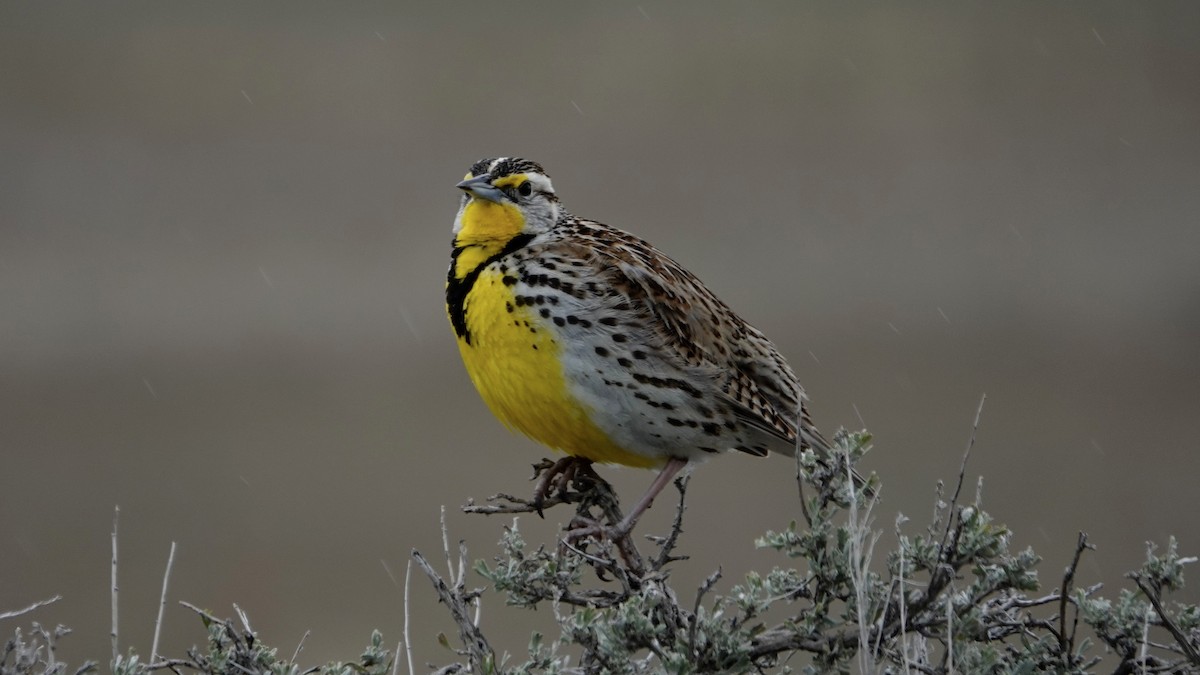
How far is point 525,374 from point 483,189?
452 millimetres

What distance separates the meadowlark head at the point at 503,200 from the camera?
334cm

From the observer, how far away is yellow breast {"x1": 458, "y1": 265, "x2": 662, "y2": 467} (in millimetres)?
3115

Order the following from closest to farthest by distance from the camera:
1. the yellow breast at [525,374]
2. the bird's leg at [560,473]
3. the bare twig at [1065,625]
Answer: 1. the bare twig at [1065,625]
2. the yellow breast at [525,374]
3. the bird's leg at [560,473]

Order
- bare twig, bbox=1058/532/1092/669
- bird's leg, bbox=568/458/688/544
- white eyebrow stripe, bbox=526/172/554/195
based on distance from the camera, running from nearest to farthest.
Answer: bare twig, bbox=1058/532/1092/669 < bird's leg, bbox=568/458/688/544 < white eyebrow stripe, bbox=526/172/554/195

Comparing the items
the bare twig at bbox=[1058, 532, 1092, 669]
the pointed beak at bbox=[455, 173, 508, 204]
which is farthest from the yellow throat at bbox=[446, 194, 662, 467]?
the bare twig at bbox=[1058, 532, 1092, 669]

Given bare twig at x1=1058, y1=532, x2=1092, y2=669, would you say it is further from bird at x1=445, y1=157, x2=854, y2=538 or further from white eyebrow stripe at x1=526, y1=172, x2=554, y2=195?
white eyebrow stripe at x1=526, y1=172, x2=554, y2=195

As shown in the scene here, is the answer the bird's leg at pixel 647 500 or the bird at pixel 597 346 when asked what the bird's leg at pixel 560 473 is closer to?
the bird at pixel 597 346

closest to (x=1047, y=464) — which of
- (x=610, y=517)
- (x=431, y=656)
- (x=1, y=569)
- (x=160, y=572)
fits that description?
(x=431, y=656)

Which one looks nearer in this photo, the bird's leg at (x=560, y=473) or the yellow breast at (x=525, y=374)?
the yellow breast at (x=525, y=374)

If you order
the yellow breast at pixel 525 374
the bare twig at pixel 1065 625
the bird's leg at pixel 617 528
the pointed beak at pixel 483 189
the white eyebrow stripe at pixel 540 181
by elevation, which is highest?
the white eyebrow stripe at pixel 540 181

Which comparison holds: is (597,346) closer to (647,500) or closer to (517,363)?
(517,363)

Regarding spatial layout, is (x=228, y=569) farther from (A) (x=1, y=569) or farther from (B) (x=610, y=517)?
(B) (x=610, y=517)

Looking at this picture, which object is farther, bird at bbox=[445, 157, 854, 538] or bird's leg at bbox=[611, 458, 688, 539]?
bird at bbox=[445, 157, 854, 538]

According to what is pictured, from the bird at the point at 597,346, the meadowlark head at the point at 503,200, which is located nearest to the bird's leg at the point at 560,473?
the bird at the point at 597,346
